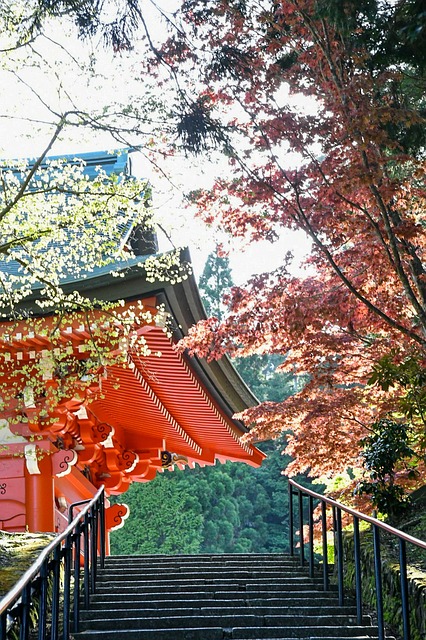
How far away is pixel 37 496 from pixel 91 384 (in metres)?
1.43

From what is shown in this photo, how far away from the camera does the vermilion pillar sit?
8.66m

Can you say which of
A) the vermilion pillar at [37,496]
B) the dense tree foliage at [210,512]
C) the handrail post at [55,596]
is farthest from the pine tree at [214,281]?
the handrail post at [55,596]

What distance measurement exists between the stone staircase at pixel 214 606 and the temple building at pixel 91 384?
2.18 m

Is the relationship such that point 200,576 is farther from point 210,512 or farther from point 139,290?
point 210,512

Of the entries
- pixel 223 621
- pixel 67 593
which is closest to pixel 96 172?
pixel 223 621

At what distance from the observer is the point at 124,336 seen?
7660 millimetres

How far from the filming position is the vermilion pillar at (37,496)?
8656 mm

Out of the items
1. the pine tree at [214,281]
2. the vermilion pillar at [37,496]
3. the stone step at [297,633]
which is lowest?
the stone step at [297,633]

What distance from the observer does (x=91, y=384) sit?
331 inches

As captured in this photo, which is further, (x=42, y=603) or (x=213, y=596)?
(x=213, y=596)

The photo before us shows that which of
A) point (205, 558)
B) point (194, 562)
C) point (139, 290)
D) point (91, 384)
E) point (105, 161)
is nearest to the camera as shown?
point (194, 562)

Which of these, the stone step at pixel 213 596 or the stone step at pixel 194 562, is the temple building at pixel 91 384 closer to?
the stone step at pixel 194 562

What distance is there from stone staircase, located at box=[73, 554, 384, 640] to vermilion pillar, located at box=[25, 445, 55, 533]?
2.28m

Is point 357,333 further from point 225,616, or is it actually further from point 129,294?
point 225,616
